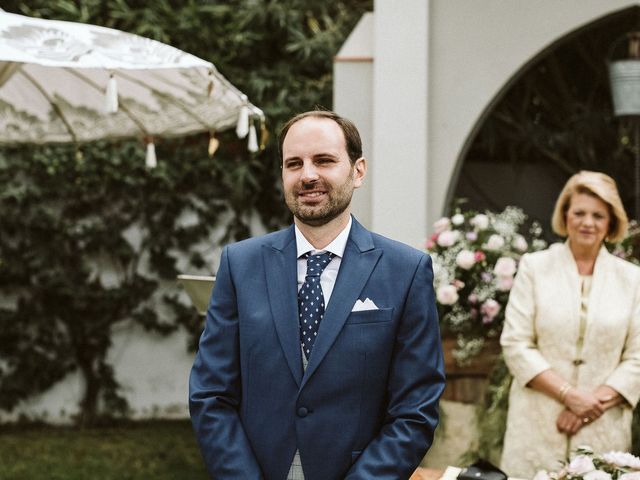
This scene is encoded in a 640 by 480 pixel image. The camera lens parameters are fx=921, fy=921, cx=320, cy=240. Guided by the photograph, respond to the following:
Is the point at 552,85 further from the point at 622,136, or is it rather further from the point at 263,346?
the point at 263,346

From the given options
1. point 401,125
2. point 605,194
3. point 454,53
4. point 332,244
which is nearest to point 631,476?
point 332,244

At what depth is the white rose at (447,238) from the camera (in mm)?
5371

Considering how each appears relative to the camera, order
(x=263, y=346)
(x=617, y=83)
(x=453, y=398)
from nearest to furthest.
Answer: (x=263, y=346), (x=453, y=398), (x=617, y=83)

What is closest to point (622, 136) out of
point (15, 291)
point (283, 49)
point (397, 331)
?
point (283, 49)

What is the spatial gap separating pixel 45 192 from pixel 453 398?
4.10 meters

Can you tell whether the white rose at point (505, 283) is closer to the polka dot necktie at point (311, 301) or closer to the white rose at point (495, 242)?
the white rose at point (495, 242)

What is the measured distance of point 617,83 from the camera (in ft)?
20.5

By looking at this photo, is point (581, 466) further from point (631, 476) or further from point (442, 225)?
point (442, 225)

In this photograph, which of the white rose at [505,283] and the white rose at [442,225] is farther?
the white rose at [442,225]

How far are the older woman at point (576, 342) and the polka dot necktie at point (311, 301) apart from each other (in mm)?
1941

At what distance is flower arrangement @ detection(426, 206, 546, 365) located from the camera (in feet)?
17.0

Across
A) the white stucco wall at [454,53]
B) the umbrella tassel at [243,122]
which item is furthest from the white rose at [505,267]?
the umbrella tassel at [243,122]

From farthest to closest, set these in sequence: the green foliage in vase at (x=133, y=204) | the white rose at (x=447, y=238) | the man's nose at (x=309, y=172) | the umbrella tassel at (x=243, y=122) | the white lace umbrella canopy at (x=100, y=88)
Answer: the green foliage in vase at (x=133, y=204) → the white rose at (x=447, y=238) → the umbrella tassel at (x=243, y=122) → the white lace umbrella canopy at (x=100, y=88) → the man's nose at (x=309, y=172)

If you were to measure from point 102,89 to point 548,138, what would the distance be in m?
4.03
